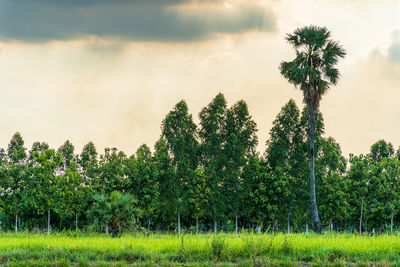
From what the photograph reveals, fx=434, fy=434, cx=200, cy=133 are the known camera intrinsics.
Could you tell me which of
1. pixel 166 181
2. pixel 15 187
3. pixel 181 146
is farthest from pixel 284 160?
pixel 15 187

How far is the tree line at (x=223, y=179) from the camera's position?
156ft

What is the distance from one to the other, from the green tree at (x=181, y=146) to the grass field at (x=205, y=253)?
32.0 metres

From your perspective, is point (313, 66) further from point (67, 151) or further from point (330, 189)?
point (67, 151)

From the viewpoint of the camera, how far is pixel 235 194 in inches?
1886

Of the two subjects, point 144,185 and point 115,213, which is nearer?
point 115,213

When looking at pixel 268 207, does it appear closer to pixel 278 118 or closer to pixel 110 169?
pixel 278 118

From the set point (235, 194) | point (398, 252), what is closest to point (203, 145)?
point (235, 194)

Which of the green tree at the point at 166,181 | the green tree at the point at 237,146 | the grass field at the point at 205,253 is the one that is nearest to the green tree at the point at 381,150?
the green tree at the point at 237,146

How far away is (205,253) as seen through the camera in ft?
46.9

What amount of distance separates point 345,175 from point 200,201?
20.7 metres

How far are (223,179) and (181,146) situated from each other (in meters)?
5.80

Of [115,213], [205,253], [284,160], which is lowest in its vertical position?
[205,253]

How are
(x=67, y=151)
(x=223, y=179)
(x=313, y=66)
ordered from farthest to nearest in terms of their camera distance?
(x=67, y=151) < (x=223, y=179) < (x=313, y=66)

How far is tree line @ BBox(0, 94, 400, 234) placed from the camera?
4753cm
